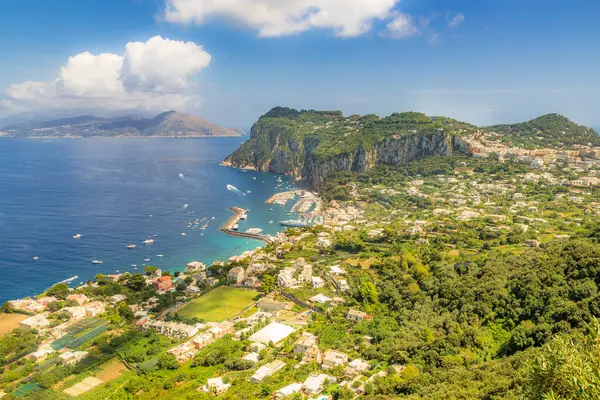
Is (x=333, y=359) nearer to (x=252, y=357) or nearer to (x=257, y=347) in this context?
(x=252, y=357)

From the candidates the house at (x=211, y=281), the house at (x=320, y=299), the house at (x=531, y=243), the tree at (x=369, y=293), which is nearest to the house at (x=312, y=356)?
the house at (x=320, y=299)

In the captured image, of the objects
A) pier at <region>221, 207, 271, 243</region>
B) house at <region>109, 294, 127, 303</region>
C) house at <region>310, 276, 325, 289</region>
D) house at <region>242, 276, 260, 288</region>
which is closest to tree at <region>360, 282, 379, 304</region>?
house at <region>310, 276, 325, 289</region>

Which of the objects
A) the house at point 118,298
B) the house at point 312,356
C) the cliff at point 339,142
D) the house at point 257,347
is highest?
the cliff at point 339,142

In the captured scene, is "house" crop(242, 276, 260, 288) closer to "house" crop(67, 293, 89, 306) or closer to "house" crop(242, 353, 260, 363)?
"house" crop(242, 353, 260, 363)

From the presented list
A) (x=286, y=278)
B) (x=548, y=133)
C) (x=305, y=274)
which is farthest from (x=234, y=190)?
(x=548, y=133)

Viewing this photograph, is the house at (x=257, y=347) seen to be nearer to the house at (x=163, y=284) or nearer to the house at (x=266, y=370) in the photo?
the house at (x=266, y=370)

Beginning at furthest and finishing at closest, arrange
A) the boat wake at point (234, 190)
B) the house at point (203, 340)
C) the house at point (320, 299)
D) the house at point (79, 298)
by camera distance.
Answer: the boat wake at point (234, 190) → the house at point (79, 298) → the house at point (320, 299) → the house at point (203, 340)
